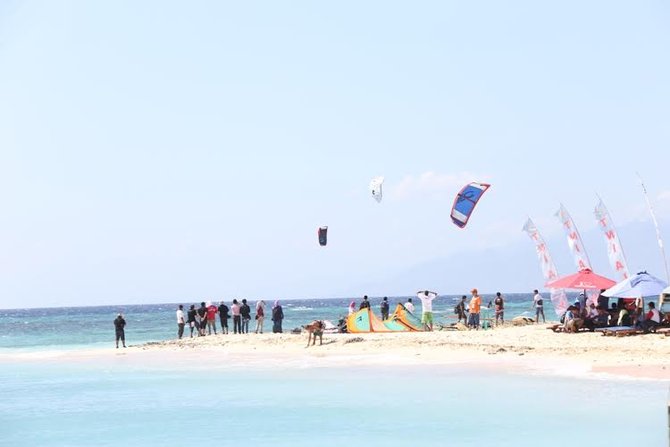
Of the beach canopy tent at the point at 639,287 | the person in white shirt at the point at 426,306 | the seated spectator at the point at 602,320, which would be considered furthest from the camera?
the person in white shirt at the point at 426,306

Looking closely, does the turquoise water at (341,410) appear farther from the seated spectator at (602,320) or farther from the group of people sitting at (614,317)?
the seated spectator at (602,320)

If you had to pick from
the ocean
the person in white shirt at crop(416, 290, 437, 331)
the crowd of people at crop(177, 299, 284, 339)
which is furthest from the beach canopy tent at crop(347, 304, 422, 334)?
the ocean

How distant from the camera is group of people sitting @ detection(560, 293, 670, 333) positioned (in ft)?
72.2

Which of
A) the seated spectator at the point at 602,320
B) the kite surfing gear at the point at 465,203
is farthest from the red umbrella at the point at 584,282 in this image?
the kite surfing gear at the point at 465,203

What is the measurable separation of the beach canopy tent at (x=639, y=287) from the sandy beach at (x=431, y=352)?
1.10 metres

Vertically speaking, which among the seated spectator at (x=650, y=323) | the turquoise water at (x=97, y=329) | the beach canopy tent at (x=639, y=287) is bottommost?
the turquoise water at (x=97, y=329)

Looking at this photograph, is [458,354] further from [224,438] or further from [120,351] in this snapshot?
[120,351]

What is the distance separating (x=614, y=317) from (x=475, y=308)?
4.72 metres

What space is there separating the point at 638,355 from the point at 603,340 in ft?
8.56

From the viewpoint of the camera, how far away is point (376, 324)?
88.4ft

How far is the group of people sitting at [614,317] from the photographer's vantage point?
22016mm

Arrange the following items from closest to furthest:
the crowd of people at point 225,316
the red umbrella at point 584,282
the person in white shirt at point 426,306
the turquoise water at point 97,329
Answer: the red umbrella at point 584,282 → the person in white shirt at point 426,306 → the crowd of people at point 225,316 → the turquoise water at point 97,329

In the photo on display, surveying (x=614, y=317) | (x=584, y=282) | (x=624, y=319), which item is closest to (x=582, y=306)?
(x=584, y=282)

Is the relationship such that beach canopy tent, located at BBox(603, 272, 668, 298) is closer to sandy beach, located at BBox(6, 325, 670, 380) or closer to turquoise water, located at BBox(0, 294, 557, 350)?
sandy beach, located at BBox(6, 325, 670, 380)
